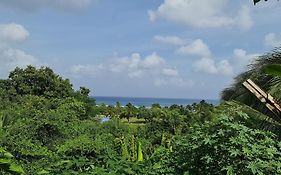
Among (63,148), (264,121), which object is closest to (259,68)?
(264,121)

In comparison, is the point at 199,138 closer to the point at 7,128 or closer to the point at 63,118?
the point at 7,128

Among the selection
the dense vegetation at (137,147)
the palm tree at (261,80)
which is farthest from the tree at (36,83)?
the palm tree at (261,80)

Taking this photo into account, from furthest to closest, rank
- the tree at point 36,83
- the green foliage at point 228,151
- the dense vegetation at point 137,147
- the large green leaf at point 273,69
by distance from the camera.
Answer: the tree at point 36,83 < the dense vegetation at point 137,147 < the green foliage at point 228,151 < the large green leaf at point 273,69

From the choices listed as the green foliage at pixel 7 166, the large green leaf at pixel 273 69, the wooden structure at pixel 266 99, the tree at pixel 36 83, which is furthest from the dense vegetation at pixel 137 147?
the tree at pixel 36 83

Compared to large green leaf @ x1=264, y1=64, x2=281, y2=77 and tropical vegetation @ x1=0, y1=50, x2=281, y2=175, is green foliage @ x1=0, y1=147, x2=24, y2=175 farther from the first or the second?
large green leaf @ x1=264, y1=64, x2=281, y2=77

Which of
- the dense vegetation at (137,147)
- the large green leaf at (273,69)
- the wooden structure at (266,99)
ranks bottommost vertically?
the dense vegetation at (137,147)

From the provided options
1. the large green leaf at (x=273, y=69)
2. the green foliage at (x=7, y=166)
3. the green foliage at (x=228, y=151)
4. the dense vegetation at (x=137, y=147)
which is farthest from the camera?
the dense vegetation at (x=137, y=147)

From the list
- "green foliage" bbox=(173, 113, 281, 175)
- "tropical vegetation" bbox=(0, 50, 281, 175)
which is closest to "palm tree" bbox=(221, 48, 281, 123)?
"tropical vegetation" bbox=(0, 50, 281, 175)

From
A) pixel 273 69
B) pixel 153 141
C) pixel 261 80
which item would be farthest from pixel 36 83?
Result: pixel 273 69

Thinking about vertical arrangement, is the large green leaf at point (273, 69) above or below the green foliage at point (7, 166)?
above

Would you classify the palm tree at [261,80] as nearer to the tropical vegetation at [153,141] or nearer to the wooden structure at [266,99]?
the tropical vegetation at [153,141]

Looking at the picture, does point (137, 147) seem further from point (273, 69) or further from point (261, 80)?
point (273, 69)

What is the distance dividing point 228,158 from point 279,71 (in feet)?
3.37

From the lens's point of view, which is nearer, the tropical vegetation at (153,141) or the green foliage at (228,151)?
the green foliage at (228,151)
